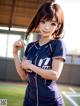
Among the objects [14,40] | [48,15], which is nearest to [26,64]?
[48,15]

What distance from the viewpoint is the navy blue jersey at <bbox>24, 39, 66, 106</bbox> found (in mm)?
1109

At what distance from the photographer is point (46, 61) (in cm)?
111

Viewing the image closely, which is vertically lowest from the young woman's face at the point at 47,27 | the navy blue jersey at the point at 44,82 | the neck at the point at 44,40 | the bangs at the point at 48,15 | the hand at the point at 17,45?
the navy blue jersey at the point at 44,82

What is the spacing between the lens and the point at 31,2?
805 cm

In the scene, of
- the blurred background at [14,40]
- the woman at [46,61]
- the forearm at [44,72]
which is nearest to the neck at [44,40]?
the woman at [46,61]

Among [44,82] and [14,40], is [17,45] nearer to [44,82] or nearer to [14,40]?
[44,82]

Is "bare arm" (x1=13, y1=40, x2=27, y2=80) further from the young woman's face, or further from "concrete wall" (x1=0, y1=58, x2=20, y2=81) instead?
"concrete wall" (x1=0, y1=58, x2=20, y2=81)

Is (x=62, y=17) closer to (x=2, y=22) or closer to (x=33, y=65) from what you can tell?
(x=33, y=65)

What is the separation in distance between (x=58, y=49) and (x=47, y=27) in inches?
3.1

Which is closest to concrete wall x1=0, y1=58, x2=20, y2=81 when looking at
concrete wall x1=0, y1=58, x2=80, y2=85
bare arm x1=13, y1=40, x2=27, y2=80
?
concrete wall x1=0, y1=58, x2=80, y2=85

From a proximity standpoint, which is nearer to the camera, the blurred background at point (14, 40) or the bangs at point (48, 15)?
the bangs at point (48, 15)

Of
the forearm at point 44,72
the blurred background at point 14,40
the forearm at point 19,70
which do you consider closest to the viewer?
the forearm at point 44,72

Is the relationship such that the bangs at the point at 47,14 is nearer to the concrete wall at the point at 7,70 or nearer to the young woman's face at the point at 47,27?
the young woman's face at the point at 47,27

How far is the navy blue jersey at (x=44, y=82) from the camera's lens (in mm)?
1109
